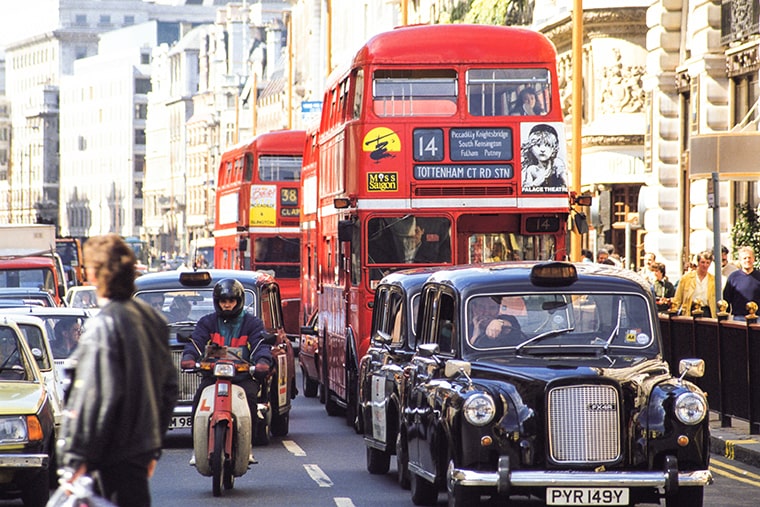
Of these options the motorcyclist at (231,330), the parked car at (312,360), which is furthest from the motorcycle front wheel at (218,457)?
the parked car at (312,360)

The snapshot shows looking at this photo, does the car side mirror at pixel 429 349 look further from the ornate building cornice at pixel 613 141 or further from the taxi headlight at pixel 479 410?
the ornate building cornice at pixel 613 141

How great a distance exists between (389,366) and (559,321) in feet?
7.87

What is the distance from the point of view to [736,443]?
1769 centimetres

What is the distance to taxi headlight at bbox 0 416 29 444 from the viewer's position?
1290 cm

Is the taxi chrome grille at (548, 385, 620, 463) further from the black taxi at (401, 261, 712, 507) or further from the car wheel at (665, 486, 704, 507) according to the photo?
the car wheel at (665, 486, 704, 507)

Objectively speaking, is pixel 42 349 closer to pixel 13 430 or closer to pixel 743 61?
pixel 13 430

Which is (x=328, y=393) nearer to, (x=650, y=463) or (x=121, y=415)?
(x=650, y=463)

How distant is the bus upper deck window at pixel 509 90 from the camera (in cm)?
2195

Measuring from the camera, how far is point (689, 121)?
3747cm

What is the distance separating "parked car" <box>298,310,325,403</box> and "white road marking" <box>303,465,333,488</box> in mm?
7754

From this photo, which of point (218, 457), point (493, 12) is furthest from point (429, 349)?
point (493, 12)

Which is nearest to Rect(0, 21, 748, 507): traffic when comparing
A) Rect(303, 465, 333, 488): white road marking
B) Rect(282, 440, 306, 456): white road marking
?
Rect(282, 440, 306, 456): white road marking

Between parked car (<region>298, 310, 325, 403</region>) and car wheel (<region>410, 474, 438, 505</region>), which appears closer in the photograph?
car wheel (<region>410, 474, 438, 505</region>)

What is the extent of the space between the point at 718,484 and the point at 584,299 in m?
2.98
